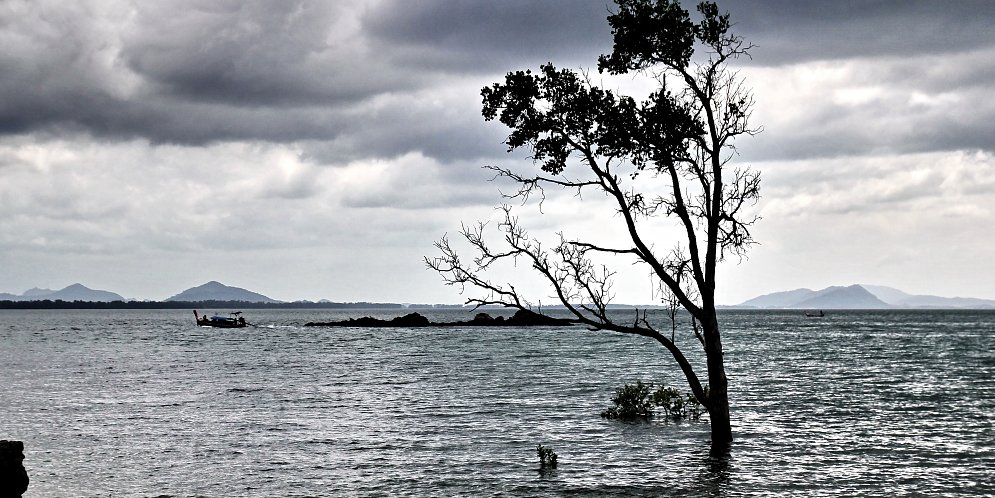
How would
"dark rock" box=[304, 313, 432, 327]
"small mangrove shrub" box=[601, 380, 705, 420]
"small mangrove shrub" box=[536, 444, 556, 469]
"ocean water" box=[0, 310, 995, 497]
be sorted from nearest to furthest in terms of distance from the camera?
"ocean water" box=[0, 310, 995, 497], "small mangrove shrub" box=[536, 444, 556, 469], "small mangrove shrub" box=[601, 380, 705, 420], "dark rock" box=[304, 313, 432, 327]

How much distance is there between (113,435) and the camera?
108ft

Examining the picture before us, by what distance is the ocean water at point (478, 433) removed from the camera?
2380 cm

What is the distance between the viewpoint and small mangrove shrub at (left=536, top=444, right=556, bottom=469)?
25.7m

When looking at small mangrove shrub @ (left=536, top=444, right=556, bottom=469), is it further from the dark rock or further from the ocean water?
the dark rock

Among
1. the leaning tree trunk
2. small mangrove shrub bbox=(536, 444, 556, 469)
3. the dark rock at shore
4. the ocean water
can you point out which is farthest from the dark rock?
the dark rock at shore

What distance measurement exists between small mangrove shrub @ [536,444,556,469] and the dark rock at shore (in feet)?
45.3

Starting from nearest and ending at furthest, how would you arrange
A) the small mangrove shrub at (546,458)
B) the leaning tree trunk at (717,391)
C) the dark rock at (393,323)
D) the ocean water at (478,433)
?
the ocean water at (478,433) < the leaning tree trunk at (717,391) < the small mangrove shrub at (546,458) < the dark rock at (393,323)

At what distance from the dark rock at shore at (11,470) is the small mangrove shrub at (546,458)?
1379cm

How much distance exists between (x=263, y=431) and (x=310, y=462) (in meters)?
7.41

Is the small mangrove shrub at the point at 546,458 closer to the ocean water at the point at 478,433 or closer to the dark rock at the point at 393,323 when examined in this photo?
the ocean water at the point at 478,433

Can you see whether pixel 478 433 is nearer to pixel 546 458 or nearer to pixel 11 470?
pixel 546 458

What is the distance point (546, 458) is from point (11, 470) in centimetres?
1460

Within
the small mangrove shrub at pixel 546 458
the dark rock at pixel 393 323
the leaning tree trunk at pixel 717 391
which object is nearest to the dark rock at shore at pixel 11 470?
the small mangrove shrub at pixel 546 458

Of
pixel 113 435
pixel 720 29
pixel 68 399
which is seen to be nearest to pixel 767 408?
pixel 720 29
